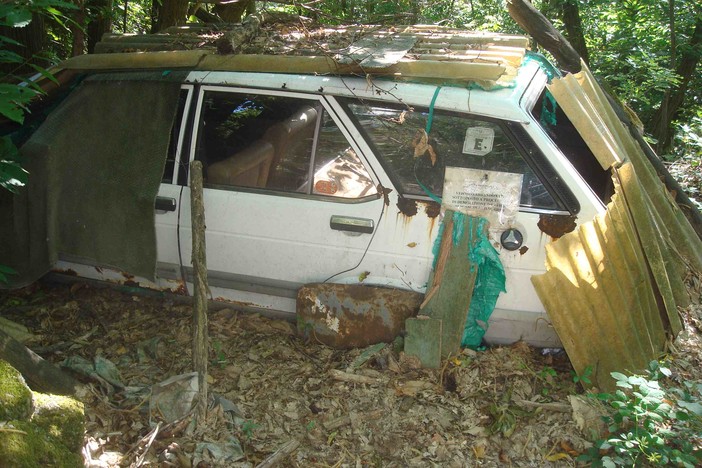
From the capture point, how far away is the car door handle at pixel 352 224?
3801 mm

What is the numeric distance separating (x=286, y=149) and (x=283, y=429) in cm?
177

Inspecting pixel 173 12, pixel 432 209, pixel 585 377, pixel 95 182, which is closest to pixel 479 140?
pixel 432 209

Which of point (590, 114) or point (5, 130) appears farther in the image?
point (5, 130)

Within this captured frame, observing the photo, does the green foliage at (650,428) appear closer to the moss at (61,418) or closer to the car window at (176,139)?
the moss at (61,418)

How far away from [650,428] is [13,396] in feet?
9.42

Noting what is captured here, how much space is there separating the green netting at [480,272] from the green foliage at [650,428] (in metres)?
0.84

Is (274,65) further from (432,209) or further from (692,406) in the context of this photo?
(692,406)

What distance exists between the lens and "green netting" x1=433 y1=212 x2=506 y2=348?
367 cm

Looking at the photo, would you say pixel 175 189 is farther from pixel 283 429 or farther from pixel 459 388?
pixel 459 388

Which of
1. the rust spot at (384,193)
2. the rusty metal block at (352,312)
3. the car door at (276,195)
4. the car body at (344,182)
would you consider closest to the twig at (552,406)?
the car body at (344,182)

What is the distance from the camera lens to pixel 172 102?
407 cm


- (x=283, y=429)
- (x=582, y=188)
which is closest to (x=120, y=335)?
(x=283, y=429)

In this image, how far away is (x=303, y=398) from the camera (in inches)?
145

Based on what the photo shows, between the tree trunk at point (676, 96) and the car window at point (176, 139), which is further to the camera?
the tree trunk at point (676, 96)
